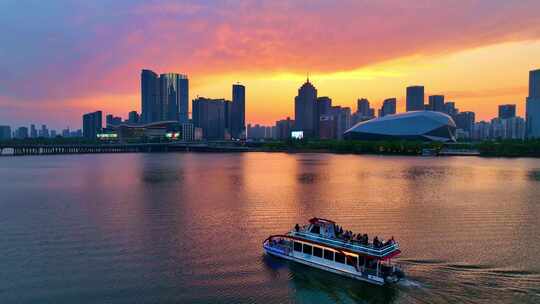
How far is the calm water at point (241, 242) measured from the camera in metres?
24.4

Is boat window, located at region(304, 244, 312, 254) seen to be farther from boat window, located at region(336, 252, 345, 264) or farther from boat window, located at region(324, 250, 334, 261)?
boat window, located at region(336, 252, 345, 264)

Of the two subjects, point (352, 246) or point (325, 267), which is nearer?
point (352, 246)

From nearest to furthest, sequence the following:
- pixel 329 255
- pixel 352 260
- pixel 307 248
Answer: pixel 352 260
pixel 329 255
pixel 307 248

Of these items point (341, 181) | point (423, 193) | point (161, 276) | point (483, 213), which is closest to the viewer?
point (161, 276)

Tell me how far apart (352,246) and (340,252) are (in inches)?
35.8

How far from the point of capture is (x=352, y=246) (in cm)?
2764

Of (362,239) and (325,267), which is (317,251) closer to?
(325,267)

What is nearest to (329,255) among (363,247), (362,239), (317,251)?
(317,251)

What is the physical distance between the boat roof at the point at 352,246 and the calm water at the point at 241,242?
6.28 feet

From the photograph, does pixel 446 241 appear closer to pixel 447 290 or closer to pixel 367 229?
pixel 367 229

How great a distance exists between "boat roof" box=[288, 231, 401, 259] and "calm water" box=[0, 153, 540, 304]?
1915 millimetres

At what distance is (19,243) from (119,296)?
1566cm

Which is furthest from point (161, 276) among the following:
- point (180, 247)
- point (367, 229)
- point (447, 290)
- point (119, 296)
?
point (367, 229)

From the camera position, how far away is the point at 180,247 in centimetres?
3278
